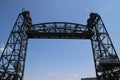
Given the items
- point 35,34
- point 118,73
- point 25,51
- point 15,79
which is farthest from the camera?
point 35,34

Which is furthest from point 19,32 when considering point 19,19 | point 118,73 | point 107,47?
point 118,73

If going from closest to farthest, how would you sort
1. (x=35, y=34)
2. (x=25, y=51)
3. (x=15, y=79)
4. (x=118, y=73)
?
(x=15, y=79)
(x=118, y=73)
(x=25, y=51)
(x=35, y=34)

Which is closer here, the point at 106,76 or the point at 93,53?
the point at 106,76

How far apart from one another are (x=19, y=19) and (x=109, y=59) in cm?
1549

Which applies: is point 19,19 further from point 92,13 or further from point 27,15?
point 92,13

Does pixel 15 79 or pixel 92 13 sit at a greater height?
pixel 92 13

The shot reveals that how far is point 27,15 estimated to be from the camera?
27594mm

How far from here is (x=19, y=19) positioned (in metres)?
27.4

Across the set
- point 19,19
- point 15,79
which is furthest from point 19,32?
point 15,79

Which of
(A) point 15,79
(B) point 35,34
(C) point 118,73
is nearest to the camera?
(A) point 15,79

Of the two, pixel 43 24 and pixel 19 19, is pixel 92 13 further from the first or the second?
pixel 19 19

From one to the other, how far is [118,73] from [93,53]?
5272 mm

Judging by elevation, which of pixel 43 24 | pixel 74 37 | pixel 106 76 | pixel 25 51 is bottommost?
pixel 106 76

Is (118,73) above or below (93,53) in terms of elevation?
below
